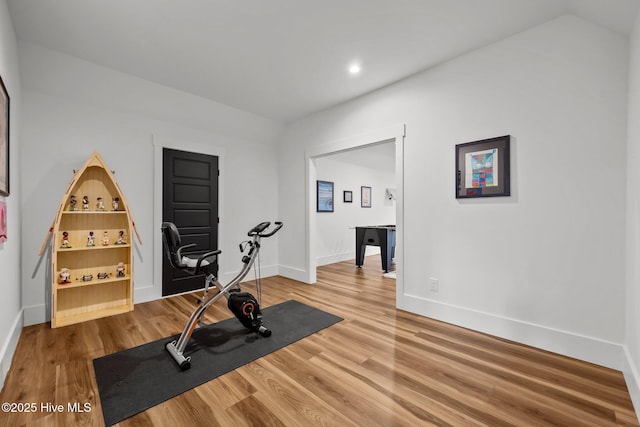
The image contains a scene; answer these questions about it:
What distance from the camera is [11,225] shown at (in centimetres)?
236

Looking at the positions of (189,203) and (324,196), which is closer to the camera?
(189,203)

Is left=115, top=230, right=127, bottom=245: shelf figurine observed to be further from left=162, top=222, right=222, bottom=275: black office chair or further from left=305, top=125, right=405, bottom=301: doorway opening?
left=305, top=125, right=405, bottom=301: doorway opening

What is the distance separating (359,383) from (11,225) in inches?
124

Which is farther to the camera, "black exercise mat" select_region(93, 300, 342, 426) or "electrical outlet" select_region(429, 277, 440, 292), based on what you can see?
"electrical outlet" select_region(429, 277, 440, 292)

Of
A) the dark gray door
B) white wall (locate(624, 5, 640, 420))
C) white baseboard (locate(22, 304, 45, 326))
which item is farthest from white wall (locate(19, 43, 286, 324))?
white wall (locate(624, 5, 640, 420))

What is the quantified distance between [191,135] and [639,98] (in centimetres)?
471

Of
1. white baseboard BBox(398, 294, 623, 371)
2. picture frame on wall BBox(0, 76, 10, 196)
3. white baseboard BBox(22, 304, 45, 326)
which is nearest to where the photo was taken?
picture frame on wall BBox(0, 76, 10, 196)

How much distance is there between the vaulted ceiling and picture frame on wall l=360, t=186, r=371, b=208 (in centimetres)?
425

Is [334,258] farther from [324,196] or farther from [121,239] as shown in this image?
[121,239]

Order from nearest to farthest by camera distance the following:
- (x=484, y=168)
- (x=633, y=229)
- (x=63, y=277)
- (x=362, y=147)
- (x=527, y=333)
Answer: (x=633, y=229) → (x=527, y=333) → (x=484, y=168) → (x=63, y=277) → (x=362, y=147)

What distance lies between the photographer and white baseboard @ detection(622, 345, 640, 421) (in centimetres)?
164

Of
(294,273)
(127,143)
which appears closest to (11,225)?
(127,143)

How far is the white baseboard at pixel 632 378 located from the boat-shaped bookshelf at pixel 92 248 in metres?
4.47

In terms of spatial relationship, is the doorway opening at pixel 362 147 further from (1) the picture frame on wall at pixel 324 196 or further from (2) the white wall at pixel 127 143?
(1) the picture frame on wall at pixel 324 196
